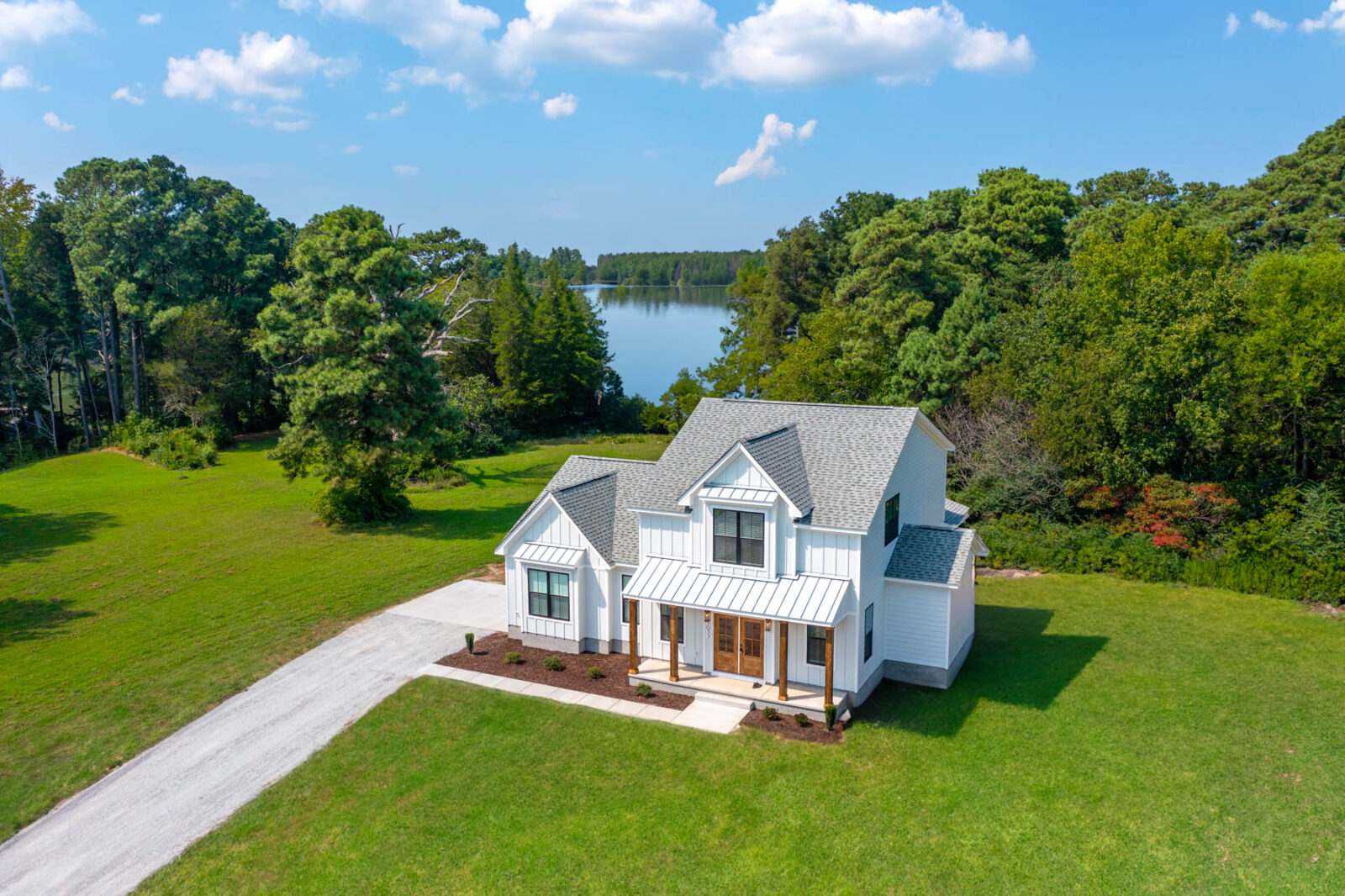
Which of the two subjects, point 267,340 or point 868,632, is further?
point 267,340

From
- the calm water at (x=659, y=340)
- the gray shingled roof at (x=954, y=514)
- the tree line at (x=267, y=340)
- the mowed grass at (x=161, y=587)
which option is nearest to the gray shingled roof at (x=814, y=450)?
the gray shingled roof at (x=954, y=514)

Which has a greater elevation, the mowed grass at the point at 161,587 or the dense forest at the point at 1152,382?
the dense forest at the point at 1152,382

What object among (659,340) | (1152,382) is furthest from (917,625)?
(659,340)

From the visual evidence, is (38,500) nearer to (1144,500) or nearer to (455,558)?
(455,558)

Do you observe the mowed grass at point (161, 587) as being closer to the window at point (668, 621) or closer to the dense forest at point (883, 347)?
the dense forest at point (883, 347)

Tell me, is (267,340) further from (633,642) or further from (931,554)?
(931,554)

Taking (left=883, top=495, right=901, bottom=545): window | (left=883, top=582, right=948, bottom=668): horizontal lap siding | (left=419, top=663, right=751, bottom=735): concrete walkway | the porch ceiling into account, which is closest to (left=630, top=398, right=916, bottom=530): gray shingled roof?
(left=883, top=495, right=901, bottom=545): window

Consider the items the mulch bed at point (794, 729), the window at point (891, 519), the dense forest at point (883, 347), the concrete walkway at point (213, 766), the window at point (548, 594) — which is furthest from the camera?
the dense forest at point (883, 347)
